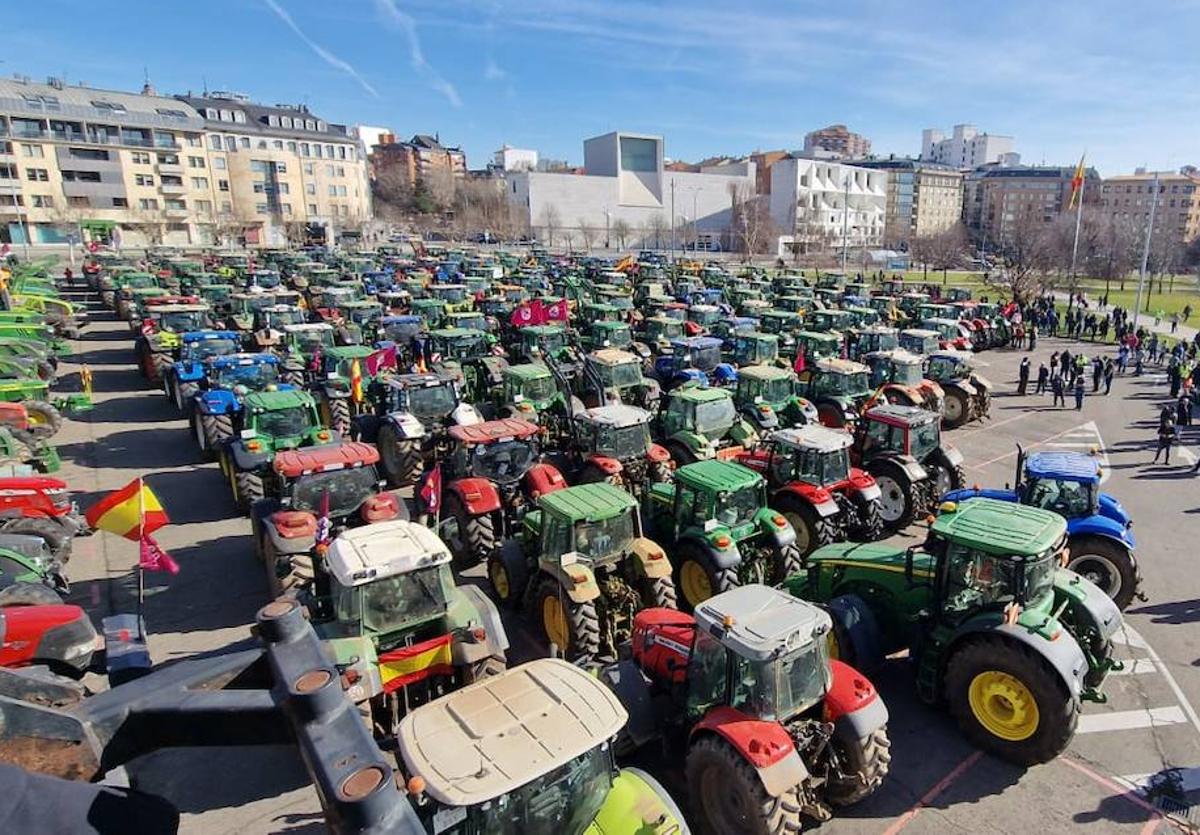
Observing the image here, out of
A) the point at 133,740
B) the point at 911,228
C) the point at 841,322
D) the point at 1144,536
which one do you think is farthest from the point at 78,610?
the point at 911,228

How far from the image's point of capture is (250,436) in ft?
42.3

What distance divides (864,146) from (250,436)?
191 metres

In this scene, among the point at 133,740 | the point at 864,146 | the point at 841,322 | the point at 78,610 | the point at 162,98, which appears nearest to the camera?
the point at 133,740

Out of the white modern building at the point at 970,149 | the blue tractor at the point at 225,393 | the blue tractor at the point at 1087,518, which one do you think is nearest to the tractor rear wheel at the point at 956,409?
the blue tractor at the point at 1087,518

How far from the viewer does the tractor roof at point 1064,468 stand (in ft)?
34.2

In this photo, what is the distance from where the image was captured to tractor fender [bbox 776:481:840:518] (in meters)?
11.0

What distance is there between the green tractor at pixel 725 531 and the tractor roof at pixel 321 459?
465 centimetres

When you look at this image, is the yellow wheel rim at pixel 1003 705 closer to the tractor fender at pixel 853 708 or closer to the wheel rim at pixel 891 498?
the tractor fender at pixel 853 708

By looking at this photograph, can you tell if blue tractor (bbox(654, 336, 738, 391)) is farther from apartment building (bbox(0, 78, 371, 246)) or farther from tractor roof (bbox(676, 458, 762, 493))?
apartment building (bbox(0, 78, 371, 246))

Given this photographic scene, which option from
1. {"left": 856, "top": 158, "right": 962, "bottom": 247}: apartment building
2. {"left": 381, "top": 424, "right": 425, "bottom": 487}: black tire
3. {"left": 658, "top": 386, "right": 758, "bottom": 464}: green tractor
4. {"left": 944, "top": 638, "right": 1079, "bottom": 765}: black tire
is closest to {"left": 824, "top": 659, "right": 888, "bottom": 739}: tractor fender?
{"left": 944, "top": 638, "right": 1079, "bottom": 765}: black tire

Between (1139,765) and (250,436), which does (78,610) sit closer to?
(250,436)

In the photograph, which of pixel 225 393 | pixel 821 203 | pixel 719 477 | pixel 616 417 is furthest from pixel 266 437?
pixel 821 203

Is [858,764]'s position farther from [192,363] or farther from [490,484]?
[192,363]

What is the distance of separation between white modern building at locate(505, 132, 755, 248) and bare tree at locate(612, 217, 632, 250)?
0.14m
